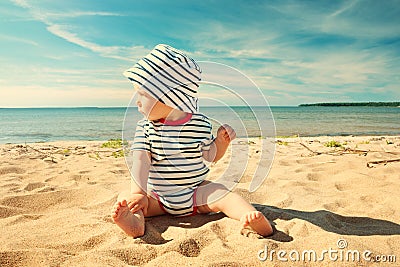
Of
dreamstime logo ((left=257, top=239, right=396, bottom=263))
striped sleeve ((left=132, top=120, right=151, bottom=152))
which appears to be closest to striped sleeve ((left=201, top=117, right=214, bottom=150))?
striped sleeve ((left=132, top=120, right=151, bottom=152))

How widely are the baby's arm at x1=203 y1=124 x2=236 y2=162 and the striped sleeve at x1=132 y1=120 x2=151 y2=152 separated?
0.41m

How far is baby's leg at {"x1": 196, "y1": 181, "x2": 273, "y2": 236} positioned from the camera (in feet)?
5.68

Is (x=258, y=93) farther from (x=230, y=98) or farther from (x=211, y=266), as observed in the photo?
(x=211, y=266)

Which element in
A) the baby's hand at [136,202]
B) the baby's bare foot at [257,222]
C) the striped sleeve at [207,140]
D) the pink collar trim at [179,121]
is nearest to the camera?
the baby's bare foot at [257,222]

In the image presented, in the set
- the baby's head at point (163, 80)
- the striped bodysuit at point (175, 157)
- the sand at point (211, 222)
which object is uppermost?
the baby's head at point (163, 80)

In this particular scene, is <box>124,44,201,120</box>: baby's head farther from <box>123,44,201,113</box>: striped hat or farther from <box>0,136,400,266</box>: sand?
<box>0,136,400,266</box>: sand

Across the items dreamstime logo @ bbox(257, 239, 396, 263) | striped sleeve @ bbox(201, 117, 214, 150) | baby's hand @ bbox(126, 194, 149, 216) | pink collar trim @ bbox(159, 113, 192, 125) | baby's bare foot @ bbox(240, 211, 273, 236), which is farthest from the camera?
striped sleeve @ bbox(201, 117, 214, 150)

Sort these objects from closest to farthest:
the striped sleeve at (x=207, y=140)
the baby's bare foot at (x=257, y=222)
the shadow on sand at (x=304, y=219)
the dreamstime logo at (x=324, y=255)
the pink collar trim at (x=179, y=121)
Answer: the dreamstime logo at (x=324, y=255) < the baby's bare foot at (x=257, y=222) < the shadow on sand at (x=304, y=219) < the pink collar trim at (x=179, y=121) < the striped sleeve at (x=207, y=140)

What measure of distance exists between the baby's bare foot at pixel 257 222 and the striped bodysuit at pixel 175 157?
0.55 m

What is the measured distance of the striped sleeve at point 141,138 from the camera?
2137 mm

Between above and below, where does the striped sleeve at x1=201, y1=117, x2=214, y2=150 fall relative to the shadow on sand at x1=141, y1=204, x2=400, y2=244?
above

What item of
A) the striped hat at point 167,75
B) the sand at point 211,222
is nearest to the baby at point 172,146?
the striped hat at point 167,75

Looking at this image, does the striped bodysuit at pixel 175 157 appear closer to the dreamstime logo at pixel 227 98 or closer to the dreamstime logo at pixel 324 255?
the dreamstime logo at pixel 227 98

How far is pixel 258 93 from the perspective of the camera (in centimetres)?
183
